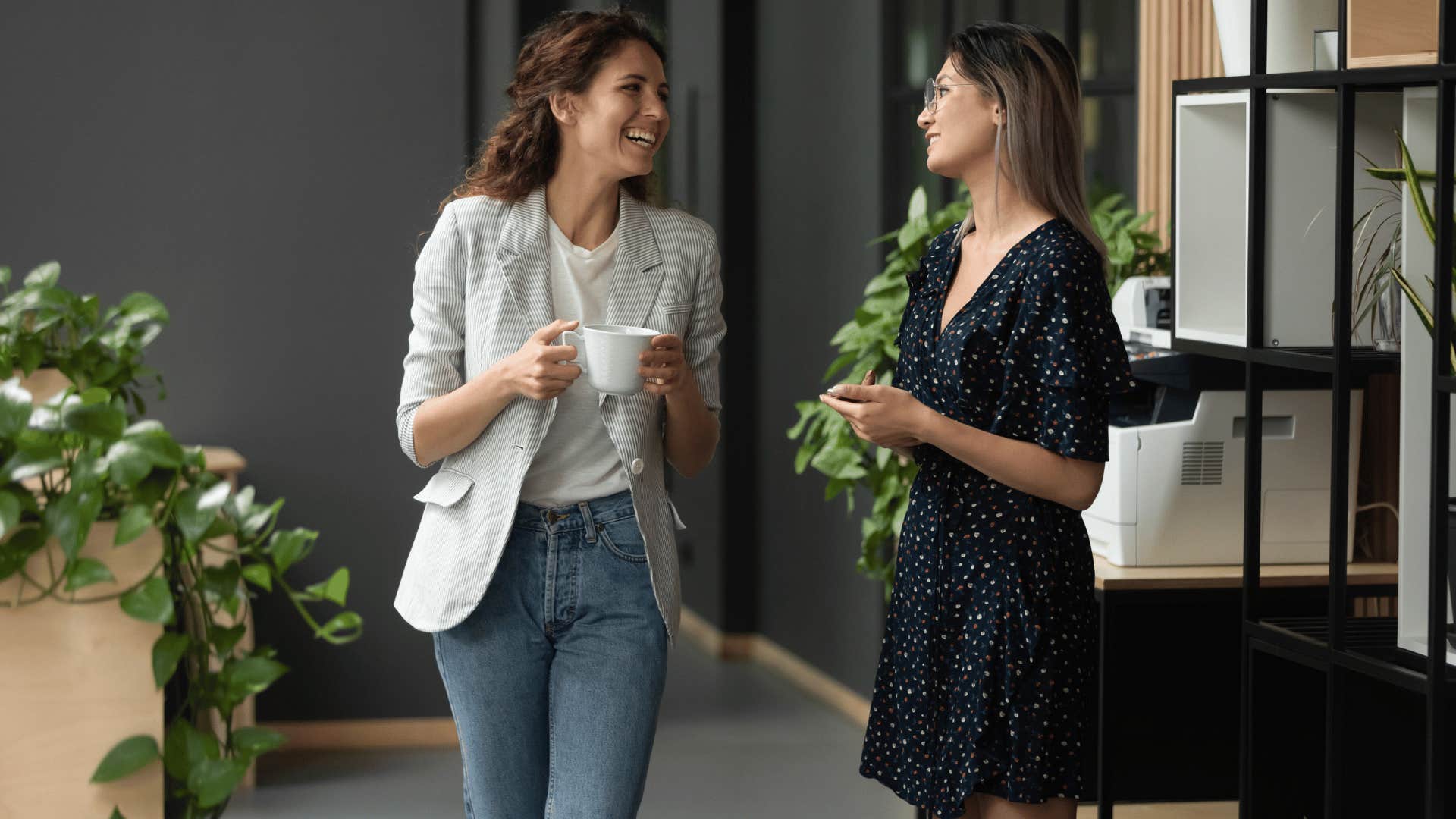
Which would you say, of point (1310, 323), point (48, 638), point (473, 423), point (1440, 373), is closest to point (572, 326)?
point (473, 423)

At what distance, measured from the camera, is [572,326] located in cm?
173

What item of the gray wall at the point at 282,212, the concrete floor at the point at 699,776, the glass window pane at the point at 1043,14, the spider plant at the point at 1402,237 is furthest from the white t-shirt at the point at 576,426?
the glass window pane at the point at 1043,14

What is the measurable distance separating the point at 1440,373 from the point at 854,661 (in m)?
3.48

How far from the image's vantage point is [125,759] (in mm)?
975

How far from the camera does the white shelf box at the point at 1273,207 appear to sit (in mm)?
2258

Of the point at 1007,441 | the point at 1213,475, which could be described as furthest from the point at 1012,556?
the point at 1213,475

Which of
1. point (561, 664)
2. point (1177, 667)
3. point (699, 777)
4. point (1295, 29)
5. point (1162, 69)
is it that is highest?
point (1162, 69)

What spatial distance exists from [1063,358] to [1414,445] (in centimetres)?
55

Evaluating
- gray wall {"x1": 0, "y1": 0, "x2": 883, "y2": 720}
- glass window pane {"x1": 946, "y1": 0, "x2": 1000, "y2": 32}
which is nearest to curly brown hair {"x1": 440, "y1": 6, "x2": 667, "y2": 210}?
gray wall {"x1": 0, "y1": 0, "x2": 883, "y2": 720}

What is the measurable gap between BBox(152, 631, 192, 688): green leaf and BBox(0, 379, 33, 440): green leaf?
161 millimetres

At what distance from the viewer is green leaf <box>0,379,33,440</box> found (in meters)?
0.93

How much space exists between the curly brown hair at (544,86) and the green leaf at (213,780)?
3.37 ft

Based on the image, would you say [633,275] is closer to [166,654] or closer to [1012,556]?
[1012,556]

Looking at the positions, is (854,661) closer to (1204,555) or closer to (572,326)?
(1204,555)
